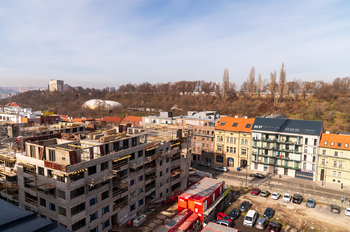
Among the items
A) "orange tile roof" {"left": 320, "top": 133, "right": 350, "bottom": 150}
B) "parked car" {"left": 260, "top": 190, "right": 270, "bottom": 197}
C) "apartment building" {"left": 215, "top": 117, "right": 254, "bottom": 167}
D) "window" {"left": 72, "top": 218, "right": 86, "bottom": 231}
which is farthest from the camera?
"apartment building" {"left": 215, "top": 117, "right": 254, "bottom": 167}

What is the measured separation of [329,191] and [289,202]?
10980 millimetres

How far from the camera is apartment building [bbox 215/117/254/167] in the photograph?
55094 millimetres

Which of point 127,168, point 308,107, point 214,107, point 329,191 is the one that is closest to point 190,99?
point 214,107

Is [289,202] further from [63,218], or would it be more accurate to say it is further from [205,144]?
[63,218]

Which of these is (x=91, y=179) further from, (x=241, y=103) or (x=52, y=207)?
(x=241, y=103)

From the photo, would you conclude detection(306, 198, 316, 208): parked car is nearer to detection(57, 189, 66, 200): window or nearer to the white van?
the white van

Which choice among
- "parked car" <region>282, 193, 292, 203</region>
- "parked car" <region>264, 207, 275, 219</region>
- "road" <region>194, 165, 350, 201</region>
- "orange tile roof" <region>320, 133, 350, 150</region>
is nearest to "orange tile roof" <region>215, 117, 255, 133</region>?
"road" <region>194, 165, 350, 201</region>

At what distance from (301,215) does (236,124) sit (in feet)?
89.7

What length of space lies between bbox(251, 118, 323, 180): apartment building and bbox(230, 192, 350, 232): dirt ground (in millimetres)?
13308

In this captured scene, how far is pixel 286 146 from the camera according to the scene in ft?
165

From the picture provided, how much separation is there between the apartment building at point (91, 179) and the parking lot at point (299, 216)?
1519cm

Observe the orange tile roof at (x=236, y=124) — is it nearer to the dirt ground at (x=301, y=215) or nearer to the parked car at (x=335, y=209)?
the dirt ground at (x=301, y=215)

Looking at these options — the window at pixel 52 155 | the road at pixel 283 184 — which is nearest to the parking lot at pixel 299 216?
the road at pixel 283 184

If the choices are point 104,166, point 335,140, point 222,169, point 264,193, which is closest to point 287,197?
point 264,193
